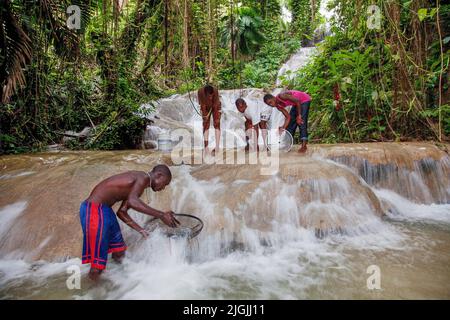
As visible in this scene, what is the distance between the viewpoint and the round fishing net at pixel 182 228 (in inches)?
100.0

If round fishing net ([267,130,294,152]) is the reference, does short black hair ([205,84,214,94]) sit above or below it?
above

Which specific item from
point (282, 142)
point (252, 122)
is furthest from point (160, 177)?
point (282, 142)

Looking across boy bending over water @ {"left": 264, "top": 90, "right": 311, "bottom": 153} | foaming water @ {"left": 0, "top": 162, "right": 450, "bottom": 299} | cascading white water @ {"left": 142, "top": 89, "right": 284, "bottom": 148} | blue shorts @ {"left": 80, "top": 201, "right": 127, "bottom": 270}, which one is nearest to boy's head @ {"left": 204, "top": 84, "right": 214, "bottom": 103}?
boy bending over water @ {"left": 264, "top": 90, "right": 311, "bottom": 153}

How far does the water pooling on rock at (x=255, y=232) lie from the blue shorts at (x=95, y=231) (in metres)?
0.24

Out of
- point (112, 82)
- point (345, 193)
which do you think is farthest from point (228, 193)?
point (112, 82)

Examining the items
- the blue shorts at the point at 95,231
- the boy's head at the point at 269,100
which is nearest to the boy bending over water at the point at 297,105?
the boy's head at the point at 269,100

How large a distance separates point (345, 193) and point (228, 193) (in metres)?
1.57

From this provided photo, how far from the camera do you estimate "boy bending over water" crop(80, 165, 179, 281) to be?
2.41 meters

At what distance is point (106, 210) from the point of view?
249 centimetres

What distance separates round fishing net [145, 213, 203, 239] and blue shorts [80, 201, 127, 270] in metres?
0.51

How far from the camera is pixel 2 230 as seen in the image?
323cm

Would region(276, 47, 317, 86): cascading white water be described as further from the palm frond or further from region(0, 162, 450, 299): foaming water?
the palm frond

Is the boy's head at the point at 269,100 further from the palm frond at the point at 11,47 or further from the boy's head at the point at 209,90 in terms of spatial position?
the palm frond at the point at 11,47
